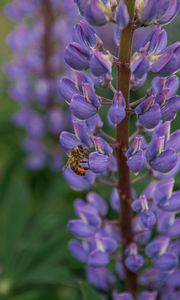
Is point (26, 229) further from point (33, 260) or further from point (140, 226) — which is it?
point (140, 226)

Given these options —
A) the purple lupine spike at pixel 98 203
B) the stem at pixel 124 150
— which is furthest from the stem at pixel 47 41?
the stem at pixel 124 150

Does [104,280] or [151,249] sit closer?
[151,249]

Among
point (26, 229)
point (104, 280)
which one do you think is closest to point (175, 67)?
point (104, 280)

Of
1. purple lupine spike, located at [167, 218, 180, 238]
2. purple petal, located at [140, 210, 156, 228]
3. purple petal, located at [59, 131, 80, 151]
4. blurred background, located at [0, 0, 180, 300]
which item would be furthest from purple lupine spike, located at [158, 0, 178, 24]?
blurred background, located at [0, 0, 180, 300]

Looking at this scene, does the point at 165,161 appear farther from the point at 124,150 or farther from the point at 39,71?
the point at 39,71

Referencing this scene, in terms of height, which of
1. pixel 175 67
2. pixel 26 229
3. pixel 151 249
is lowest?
pixel 26 229

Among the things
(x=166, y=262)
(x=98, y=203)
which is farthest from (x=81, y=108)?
(x=166, y=262)
